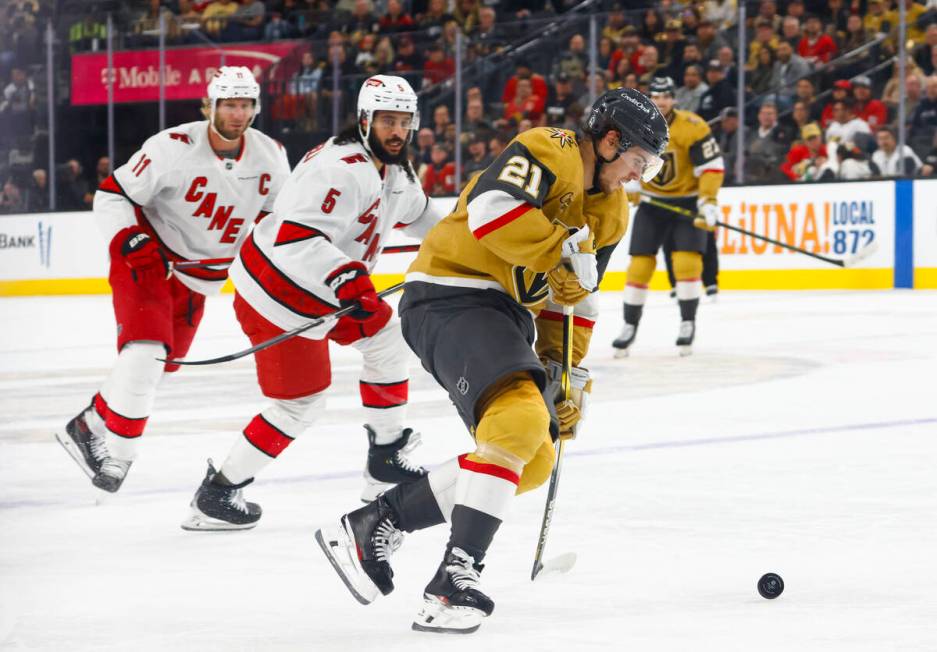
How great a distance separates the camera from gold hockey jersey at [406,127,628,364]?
256cm

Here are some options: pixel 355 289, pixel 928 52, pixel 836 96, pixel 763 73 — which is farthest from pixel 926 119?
pixel 355 289

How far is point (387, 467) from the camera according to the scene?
3.71 m

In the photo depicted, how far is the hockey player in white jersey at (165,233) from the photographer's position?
148 inches

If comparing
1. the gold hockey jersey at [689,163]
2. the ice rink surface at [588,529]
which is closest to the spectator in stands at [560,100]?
the gold hockey jersey at [689,163]

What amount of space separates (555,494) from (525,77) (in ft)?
30.8

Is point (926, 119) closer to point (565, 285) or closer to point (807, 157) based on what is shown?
point (807, 157)

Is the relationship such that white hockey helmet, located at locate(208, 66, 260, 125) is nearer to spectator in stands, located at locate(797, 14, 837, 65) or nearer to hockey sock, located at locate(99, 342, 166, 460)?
hockey sock, located at locate(99, 342, 166, 460)

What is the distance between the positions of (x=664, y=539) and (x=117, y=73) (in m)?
10.8

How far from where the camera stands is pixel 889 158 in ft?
33.3

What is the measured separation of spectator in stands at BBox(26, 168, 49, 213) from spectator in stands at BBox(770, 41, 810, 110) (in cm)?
625

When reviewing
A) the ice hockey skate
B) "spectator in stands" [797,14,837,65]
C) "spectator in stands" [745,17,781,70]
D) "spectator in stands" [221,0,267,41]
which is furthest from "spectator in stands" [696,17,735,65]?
the ice hockey skate

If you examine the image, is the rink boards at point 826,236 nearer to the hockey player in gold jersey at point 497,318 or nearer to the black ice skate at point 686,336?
the black ice skate at point 686,336

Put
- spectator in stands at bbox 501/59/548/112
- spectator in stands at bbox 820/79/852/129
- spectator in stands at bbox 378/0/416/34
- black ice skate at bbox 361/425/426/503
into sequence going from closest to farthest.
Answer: black ice skate at bbox 361/425/426/503 → spectator in stands at bbox 820/79/852/129 → spectator in stands at bbox 501/59/548/112 → spectator in stands at bbox 378/0/416/34

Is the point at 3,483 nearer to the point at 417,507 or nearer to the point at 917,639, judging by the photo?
the point at 417,507
